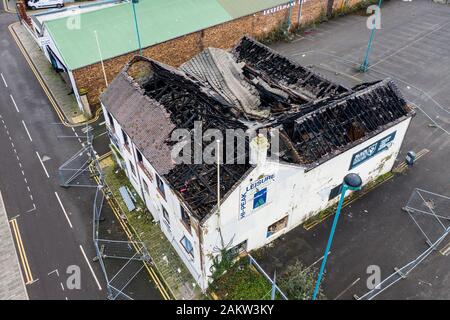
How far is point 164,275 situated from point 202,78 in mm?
15578

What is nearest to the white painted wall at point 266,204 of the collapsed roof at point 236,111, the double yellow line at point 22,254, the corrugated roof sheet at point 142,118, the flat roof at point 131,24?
the collapsed roof at point 236,111

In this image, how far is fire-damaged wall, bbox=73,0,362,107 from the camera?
115 ft

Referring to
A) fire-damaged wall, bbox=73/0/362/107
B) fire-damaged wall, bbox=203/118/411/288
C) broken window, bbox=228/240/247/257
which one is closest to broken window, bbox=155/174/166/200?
fire-damaged wall, bbox=203/118/411/288

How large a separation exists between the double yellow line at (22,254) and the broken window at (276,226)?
14740 millimetres

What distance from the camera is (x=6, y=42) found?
4703 centimetres

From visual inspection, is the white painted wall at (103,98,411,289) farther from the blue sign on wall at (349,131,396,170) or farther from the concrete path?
the concrete path

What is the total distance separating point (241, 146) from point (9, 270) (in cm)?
1633

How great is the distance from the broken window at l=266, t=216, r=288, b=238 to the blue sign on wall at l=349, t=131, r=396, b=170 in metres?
5.75

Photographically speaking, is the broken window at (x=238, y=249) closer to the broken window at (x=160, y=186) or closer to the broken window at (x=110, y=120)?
the broken window at (x=160, y=186)

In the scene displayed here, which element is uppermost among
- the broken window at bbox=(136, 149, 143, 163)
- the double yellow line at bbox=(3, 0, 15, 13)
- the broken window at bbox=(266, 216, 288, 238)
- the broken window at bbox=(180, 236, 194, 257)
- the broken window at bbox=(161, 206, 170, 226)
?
the double yellow line at bbox=(3, 0, 15, 13)

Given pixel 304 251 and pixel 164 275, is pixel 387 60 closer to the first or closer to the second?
pixel 304 251

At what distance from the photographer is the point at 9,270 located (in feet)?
74.7

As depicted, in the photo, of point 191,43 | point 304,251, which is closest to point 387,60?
point 191,43

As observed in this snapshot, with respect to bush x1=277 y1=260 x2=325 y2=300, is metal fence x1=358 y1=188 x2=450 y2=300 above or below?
below
